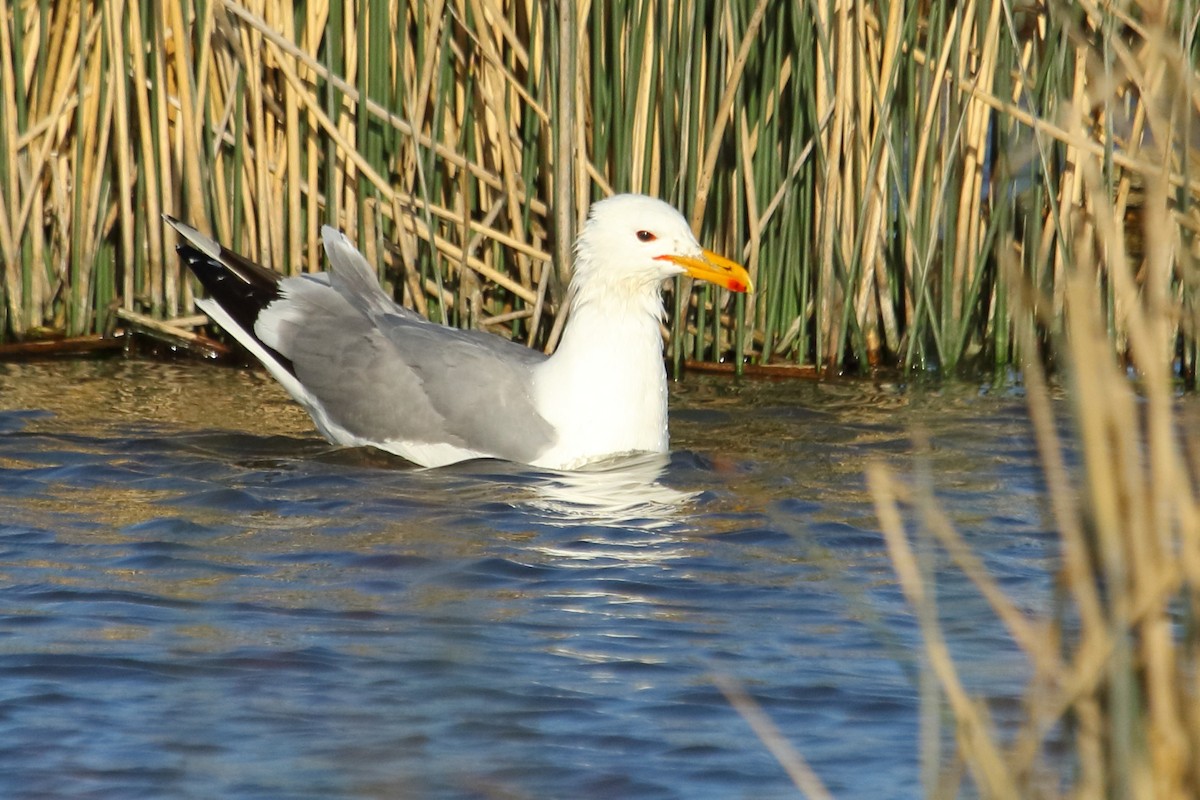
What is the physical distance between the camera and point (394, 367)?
6.35 m

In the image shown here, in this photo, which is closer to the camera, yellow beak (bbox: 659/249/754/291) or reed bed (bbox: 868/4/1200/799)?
reed bed (bbox: 868/4/1200/799)

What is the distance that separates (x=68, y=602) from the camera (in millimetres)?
4473

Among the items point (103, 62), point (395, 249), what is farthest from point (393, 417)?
Answer: point (103, 62)

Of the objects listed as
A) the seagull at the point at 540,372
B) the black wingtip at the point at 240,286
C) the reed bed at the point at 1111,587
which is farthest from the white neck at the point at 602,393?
the reed bed at the point at 1111,587

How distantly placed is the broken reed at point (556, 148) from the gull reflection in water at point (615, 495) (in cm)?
155

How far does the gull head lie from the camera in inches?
240

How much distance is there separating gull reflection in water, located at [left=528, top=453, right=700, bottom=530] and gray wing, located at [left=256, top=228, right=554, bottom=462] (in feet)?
0.72

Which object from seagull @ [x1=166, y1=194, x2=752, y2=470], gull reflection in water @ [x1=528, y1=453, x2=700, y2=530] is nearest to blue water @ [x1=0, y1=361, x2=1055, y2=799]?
gull reflection in water @ [x1=528, y1=453, x2=700, y2=530]

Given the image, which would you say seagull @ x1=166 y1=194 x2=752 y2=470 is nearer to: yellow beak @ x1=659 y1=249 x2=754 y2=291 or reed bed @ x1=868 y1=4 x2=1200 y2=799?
Result: yellow beak @ x1=659 y1=249 x2=754 y2=291

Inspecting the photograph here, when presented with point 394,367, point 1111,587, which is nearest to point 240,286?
point 394,367

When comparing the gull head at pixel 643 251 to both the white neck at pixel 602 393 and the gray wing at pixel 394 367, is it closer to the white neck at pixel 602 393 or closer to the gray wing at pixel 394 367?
the white neck at pixel 602 393

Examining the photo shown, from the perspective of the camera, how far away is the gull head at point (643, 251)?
610 cm

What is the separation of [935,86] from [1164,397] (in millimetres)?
5317

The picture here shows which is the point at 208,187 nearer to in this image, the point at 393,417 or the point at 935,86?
the point at 393,417
